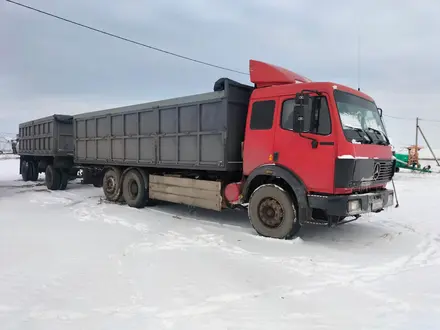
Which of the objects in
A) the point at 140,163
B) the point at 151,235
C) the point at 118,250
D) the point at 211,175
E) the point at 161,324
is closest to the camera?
the point at 161,324

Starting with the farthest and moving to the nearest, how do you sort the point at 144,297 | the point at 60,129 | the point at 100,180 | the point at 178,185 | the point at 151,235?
the point at 60,129 → the point at 100,180 → the point at 178,185 → the point at 151,235 → the point at 144,297

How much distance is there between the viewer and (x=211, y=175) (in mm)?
7941

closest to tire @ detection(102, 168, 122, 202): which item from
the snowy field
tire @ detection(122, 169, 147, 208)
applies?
tire @ detection(122, 169, 147, 208)

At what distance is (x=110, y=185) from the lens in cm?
1077

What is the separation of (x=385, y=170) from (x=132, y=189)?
654 cm

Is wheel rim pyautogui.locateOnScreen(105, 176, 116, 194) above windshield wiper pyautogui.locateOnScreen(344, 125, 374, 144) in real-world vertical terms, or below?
below

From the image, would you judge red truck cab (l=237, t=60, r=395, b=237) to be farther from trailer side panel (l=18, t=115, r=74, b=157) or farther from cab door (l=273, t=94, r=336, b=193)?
trailer side panel (l=18, t=115, r=74, b=157)

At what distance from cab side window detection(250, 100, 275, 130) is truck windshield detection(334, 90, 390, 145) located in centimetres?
118

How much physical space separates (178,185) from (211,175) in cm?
98

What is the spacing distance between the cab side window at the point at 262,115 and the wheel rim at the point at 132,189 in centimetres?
452

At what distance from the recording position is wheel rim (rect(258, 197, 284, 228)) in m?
6.26

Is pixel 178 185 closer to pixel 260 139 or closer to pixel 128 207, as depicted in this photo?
pixel 128 207

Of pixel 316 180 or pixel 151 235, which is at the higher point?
pixel 316 180

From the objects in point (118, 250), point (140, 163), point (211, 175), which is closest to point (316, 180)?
point (211, 175)
